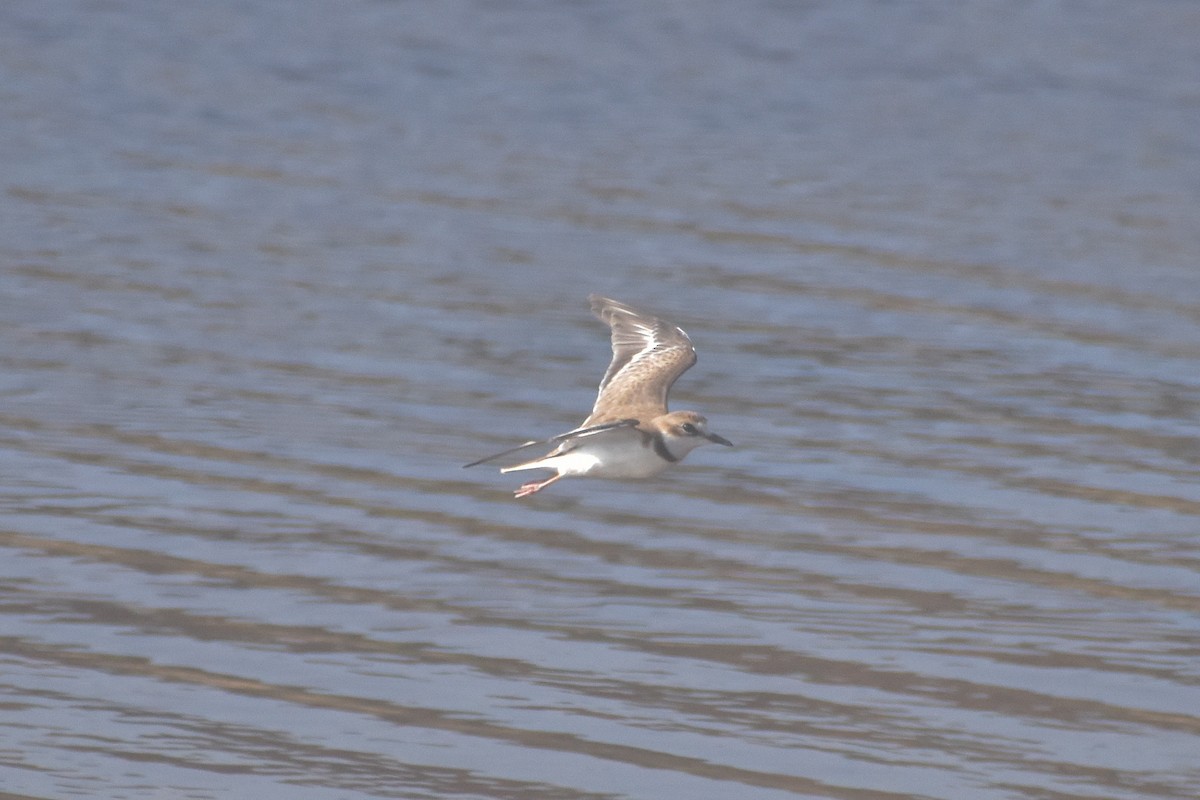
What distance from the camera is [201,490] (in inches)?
537

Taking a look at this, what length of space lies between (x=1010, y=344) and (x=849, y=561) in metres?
5.03

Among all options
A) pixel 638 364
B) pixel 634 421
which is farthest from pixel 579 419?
pixel 634 421

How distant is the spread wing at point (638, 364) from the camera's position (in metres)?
11.7

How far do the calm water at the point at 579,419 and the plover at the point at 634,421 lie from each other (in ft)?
3.52

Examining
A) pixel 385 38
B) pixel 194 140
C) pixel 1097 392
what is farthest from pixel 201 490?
pixel 385 38

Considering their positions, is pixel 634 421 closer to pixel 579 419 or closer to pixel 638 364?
pixel 638 364

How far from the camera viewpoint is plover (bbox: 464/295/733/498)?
10836mm

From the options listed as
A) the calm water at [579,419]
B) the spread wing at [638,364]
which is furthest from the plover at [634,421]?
the calm water at [579,419]

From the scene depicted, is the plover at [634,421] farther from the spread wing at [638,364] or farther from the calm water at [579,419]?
the calm water at [579,419]

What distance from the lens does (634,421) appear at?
10297 millimetres

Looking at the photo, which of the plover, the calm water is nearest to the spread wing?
the plover

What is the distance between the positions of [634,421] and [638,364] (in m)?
2.23

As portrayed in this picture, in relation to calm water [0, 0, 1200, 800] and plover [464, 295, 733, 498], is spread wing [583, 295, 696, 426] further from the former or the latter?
calm water [0, 0, 1200, 800]

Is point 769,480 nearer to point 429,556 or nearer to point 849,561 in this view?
point 849,561
